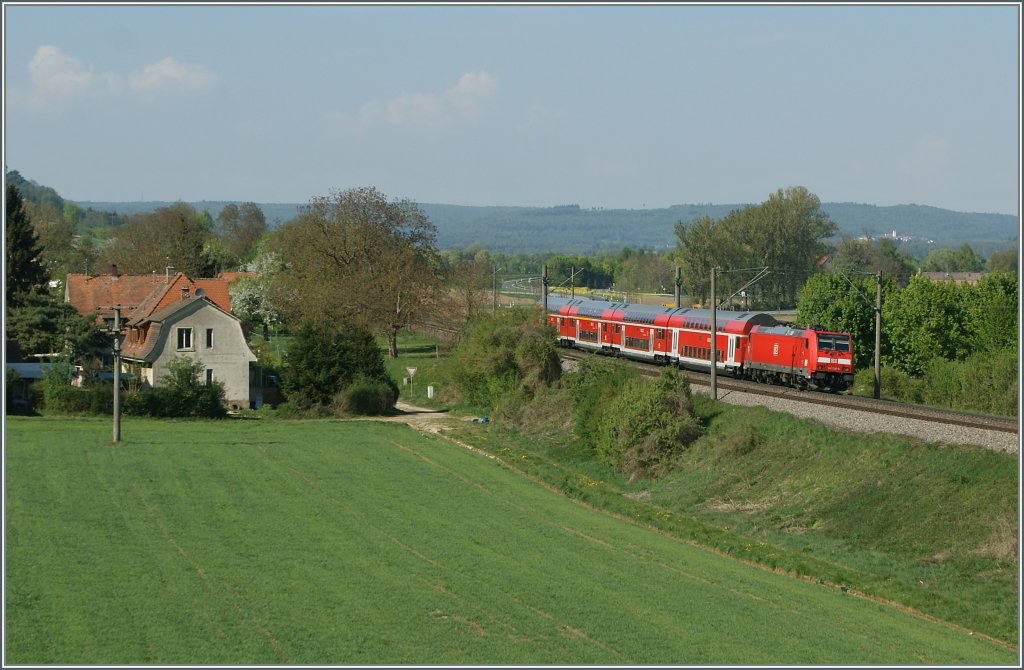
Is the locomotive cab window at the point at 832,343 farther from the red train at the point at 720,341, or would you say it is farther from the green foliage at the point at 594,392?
the green foliage at the point at 594,392

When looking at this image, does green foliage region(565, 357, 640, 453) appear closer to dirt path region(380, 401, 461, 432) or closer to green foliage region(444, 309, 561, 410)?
green foliage region(444, 309, 561, 410)

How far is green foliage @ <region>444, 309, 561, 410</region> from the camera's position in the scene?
67688mm

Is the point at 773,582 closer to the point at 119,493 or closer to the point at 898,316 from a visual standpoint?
the point at 119,493

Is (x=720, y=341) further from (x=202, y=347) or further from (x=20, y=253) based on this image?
(x=20, y=253)

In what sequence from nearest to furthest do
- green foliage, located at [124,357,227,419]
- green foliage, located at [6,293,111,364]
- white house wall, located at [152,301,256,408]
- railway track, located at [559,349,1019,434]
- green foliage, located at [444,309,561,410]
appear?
1. railway track, located at [559,349,1019,434]
2. green foliage, located at [124,357,227,419]
3. green foliage, located at [444,309,561,410]
4. green foliage, located at [6,293,111,364]
5. white house wall, located at [152,301,256,408]

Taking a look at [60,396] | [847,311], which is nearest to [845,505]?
[60,396]

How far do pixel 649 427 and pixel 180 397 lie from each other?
26729 mm

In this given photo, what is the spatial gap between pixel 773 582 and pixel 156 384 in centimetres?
4734

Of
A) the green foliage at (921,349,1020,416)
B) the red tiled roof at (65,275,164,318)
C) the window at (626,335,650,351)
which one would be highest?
the red tiled roof at (65,275,164,318)

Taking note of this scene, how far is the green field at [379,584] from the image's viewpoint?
24.0 meters

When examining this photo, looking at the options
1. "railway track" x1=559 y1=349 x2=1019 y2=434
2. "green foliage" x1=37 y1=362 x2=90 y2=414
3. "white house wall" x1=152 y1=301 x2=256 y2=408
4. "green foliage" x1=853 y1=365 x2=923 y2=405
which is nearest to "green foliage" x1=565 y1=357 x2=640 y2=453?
"railway track" x1=559 y1=349 x2=1019 y2=434

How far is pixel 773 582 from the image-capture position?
31984 mm

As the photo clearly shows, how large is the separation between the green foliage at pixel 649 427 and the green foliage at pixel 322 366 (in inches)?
830

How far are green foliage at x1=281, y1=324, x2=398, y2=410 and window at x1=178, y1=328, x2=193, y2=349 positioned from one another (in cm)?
713
